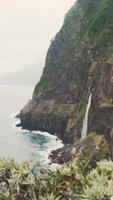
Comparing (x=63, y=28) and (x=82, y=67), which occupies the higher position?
(x=63, y=28)

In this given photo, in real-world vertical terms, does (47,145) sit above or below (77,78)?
below

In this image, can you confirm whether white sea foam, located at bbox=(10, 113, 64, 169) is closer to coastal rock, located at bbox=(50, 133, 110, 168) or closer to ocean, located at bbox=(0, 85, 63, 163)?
ocean, located at bbox=(0, 85, 63, 163)

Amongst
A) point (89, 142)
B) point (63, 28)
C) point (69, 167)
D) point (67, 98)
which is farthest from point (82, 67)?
point (69, 167)

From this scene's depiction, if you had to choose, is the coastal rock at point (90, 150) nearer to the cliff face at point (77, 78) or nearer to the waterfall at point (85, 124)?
the cliff face at point (77, 78)

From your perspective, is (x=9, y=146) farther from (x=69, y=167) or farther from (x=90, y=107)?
(x=69, y=167)

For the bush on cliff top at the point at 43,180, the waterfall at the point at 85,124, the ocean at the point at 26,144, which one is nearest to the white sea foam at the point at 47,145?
the ocean at the point at 26,144

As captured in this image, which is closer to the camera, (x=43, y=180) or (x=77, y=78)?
(x=43, y=180)

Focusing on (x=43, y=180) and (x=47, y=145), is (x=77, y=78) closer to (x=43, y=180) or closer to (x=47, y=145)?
(x=47, y=145)

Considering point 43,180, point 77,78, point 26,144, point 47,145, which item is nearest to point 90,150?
point 47,145
